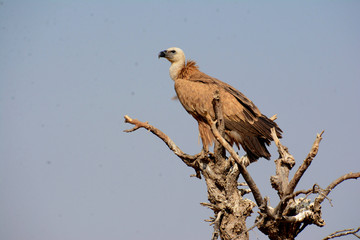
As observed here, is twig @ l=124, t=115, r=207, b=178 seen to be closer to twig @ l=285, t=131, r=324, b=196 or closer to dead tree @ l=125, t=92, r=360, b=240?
dead tree @ l=125, t=92, r=360, b=240

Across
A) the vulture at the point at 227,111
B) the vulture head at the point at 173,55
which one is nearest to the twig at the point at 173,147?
the vulture at the point at 227,111

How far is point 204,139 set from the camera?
9117mm

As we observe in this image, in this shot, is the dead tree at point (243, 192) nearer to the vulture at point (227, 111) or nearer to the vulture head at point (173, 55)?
the vulture at point (227, 111)

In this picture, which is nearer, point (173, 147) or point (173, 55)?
point (173, 147)

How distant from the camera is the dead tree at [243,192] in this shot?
6934 mm

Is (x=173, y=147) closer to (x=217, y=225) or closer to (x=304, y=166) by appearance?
(x=217, y=225)

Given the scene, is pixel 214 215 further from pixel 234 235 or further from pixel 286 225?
pixel 286 225

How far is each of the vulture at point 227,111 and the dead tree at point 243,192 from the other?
0.50 meters

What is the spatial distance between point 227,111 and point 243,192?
1886 mm

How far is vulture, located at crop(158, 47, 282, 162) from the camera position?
8711mm

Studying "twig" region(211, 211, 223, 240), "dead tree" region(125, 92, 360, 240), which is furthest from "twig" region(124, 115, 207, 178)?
"twig" region(211, 211, 223, 240)

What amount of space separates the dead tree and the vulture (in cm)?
50

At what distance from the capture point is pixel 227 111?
30.8 ft

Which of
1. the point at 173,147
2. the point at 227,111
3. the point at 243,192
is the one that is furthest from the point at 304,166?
the point at 227,111
